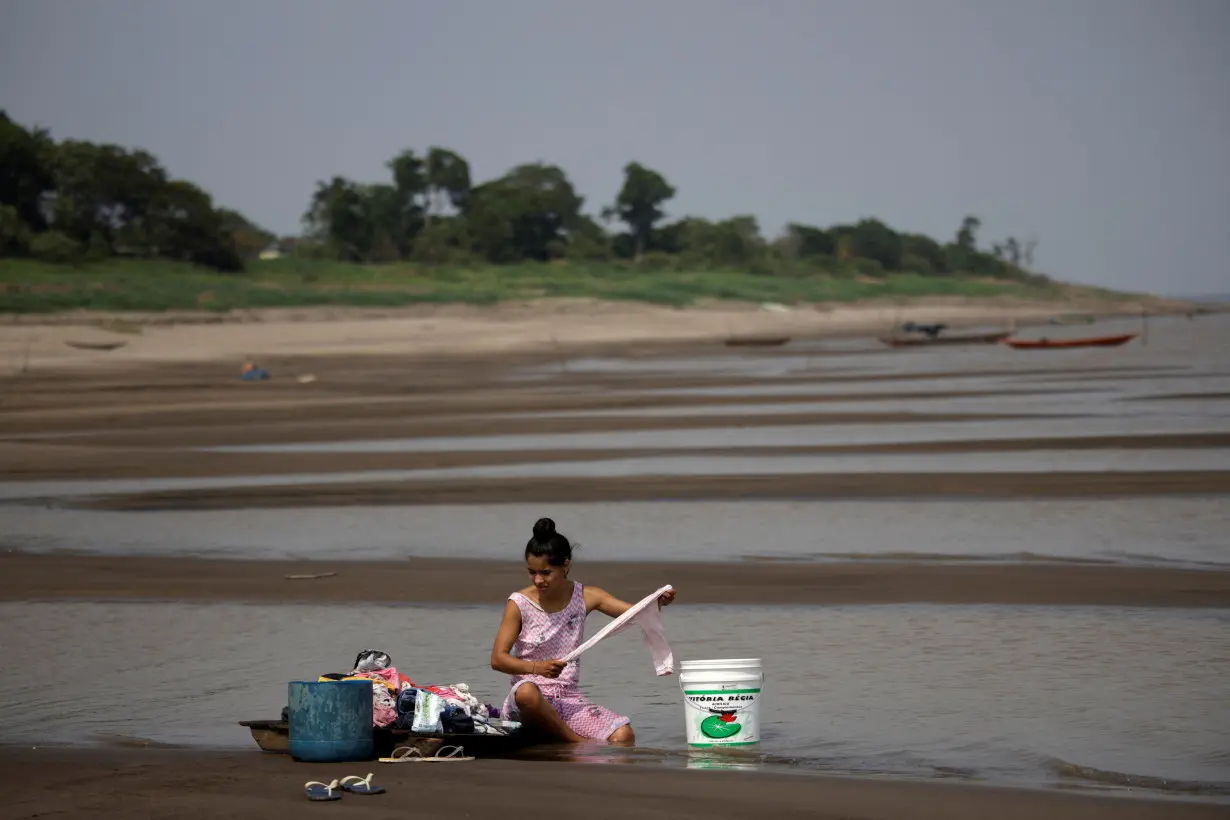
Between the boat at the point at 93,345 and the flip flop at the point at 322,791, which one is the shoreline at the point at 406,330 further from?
the flip flop at the point at 322,791

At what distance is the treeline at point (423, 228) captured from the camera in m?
71.1

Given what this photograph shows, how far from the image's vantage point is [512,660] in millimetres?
7098

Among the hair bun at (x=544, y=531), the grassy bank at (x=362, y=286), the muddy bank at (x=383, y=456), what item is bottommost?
the muddy bank at (x=383, y=456)

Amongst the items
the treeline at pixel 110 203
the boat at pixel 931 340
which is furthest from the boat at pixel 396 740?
the treeline at pixel 110 203

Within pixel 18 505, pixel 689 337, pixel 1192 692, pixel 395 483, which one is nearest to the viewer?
pixel 1192 692

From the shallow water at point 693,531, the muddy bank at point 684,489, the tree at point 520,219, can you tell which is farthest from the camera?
the tree at point 520,219

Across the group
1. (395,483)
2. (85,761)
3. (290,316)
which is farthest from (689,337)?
(85,761)

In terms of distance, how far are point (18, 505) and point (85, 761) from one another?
9968mm

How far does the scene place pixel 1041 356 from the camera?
46656 mm

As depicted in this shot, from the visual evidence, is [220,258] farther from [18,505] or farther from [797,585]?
[797,585]

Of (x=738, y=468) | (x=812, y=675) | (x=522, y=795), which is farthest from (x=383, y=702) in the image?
(x=738, y=468)

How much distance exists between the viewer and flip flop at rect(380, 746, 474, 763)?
659cm

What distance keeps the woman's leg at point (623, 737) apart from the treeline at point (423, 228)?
61338 mm

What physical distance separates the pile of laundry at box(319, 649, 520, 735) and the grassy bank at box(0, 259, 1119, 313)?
47.9 meters
